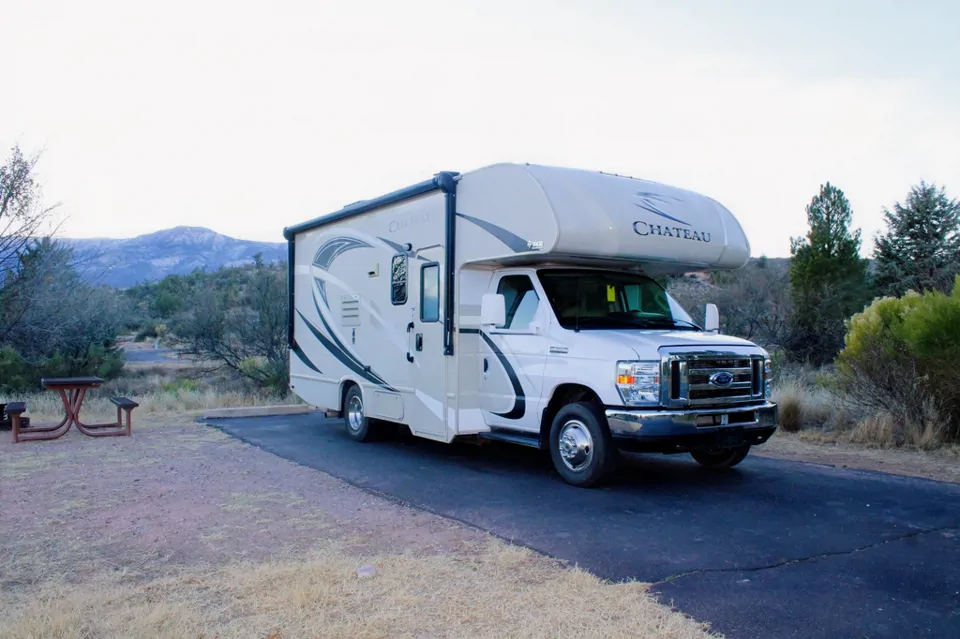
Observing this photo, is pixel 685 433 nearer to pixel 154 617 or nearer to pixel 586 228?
pixel 586 228

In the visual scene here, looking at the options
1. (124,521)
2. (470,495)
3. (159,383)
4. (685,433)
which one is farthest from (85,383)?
(159,383)

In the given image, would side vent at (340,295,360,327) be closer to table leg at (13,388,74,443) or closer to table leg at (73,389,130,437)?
table leg at (73,389,130,437)

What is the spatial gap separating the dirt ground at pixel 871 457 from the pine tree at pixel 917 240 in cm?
2296

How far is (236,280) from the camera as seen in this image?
4059 centimetres

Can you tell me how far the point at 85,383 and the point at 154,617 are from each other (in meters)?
7.99

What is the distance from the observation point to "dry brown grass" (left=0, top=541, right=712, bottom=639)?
426 centimetres

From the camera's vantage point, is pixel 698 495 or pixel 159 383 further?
pixel 159 383

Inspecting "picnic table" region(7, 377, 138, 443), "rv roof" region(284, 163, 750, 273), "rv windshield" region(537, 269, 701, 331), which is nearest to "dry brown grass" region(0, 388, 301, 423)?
"picnic table" region(7, 377, 138, 443)

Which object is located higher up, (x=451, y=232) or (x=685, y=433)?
(x=451, y=232)

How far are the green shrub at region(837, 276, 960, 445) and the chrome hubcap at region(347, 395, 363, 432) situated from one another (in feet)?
22.1

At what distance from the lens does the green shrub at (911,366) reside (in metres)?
10.0

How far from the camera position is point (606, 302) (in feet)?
28.1

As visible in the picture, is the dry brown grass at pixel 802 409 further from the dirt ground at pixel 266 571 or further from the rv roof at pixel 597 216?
the dirt ground at pixel 266 571

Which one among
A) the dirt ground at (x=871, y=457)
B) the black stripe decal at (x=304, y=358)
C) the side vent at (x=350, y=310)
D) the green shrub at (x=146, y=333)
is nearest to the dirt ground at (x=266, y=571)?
the side vent at (x=350, y=310)
